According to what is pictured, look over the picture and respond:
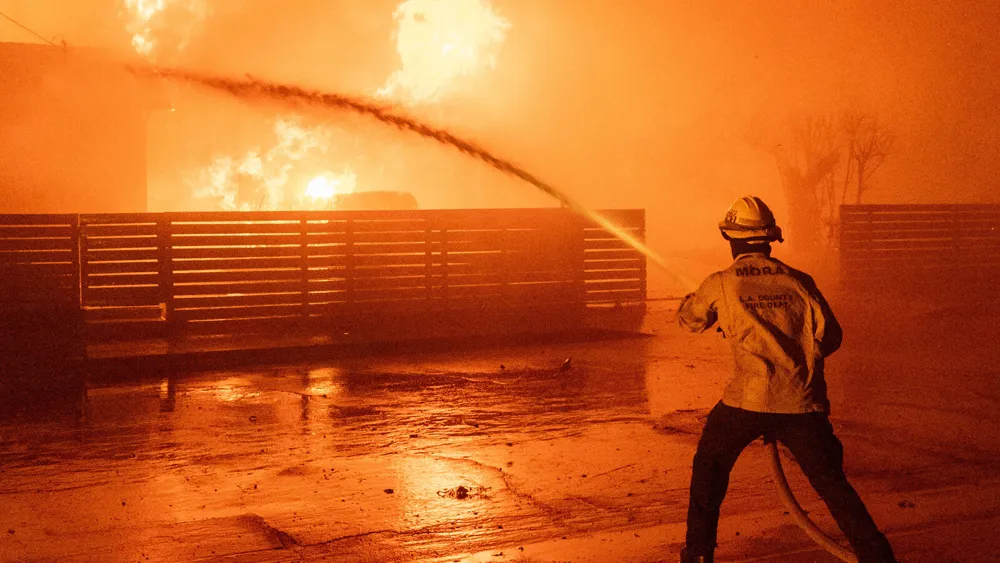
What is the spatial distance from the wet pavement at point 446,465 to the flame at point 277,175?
23.6 metres

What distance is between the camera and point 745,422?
4.12 meters

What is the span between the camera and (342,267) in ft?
46.4

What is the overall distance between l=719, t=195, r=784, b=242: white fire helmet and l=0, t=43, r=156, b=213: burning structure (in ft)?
73.3

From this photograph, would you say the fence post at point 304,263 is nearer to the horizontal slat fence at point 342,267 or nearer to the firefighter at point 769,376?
the horizontal slat fence at point 342,267

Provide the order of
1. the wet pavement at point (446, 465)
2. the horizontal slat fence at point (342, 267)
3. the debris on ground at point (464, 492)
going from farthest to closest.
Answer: the horizontal slat fence at point (342, 267) → the debris on ground at point (464, 492) → the wet pavement at point (446, 465)

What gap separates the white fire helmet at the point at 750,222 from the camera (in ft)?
13.9

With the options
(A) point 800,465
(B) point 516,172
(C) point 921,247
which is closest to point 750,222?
(A) point 800,465

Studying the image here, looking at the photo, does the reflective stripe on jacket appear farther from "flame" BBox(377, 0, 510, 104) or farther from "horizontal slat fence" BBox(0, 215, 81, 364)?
"flame" BBox(377, 0, 510, 104)

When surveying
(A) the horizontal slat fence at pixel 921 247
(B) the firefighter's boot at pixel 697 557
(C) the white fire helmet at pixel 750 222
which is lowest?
(B) the firefighter's boot at pixel 697 557

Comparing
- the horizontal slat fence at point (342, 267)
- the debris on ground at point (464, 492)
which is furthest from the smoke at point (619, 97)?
the debris on ground at point (464, 492)

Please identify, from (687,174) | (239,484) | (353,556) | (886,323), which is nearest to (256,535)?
(353,556)

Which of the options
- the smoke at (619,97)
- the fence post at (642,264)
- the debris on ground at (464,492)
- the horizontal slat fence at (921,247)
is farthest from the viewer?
the smoke at (619,97)

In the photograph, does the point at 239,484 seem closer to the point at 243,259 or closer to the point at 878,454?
the point at 878,454

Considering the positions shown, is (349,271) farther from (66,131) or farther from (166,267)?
(66,131)
